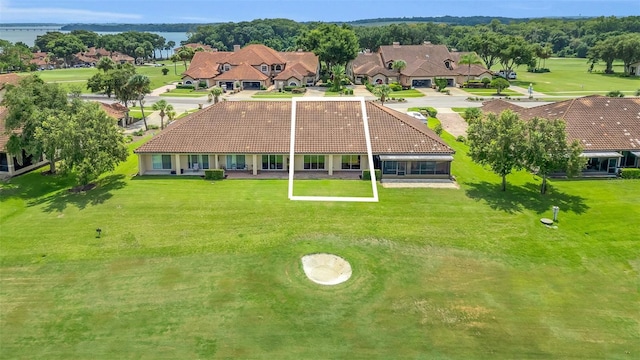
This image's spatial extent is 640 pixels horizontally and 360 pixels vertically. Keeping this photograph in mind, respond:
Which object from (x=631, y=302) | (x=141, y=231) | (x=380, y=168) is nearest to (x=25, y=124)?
(x=141, y=231)

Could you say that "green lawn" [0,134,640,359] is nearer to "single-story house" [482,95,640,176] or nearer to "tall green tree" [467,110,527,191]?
"tall green tree" [467,110,527,191]

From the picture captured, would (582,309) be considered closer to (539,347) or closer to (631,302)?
(631,302)

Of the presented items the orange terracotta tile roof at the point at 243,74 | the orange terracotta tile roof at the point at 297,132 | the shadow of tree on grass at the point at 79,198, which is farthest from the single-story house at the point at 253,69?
the shadow of tree on grass at the point at 79,198

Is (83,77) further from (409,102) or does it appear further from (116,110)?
(409,102)

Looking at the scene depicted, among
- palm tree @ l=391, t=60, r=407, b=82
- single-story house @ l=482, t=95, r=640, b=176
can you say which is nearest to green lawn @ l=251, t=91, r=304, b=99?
palm tree @ l=391, t=60, r=407, b=82

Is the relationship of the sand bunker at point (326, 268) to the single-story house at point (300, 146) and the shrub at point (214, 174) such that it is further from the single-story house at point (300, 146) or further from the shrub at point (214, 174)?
the shrub at point (214, 174)

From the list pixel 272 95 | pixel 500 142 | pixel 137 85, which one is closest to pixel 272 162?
pixel 500 142
